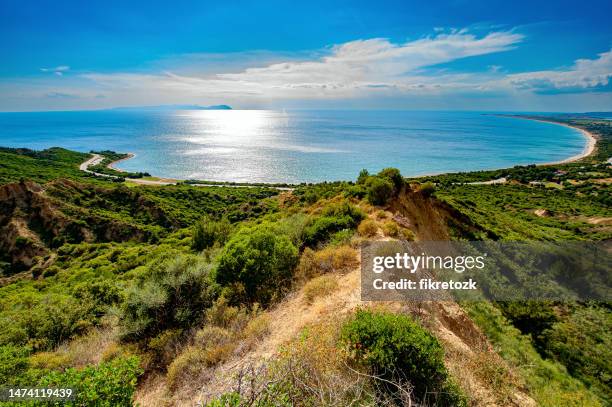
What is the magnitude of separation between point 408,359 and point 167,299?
6912 millimetres

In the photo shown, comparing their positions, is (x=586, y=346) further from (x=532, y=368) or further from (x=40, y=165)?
(x=40, y=165)

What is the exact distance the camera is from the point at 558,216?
164ft

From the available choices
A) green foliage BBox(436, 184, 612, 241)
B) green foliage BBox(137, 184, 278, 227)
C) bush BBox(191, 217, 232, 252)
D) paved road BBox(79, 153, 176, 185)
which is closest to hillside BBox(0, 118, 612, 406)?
bush BBox(191, 217, 232, 252)

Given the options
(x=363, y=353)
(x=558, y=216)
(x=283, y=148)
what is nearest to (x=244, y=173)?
(x=283, y=148)

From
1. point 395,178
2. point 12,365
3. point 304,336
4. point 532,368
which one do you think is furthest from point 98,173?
point 532,368

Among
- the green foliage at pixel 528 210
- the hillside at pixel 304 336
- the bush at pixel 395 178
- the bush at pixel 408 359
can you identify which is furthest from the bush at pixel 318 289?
the green foliage at pixel 528 210

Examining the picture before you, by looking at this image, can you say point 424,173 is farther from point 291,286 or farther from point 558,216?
point 291,286

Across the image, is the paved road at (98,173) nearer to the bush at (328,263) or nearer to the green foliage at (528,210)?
the green foliage at (528,210)

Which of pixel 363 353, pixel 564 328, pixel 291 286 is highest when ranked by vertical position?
pixel 363 353

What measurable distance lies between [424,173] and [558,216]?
41834 mm

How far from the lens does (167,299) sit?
8688 millimetres

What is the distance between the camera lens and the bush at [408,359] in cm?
493

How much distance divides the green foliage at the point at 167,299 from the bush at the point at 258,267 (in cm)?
71

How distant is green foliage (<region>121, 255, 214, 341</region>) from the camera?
8297 mm
